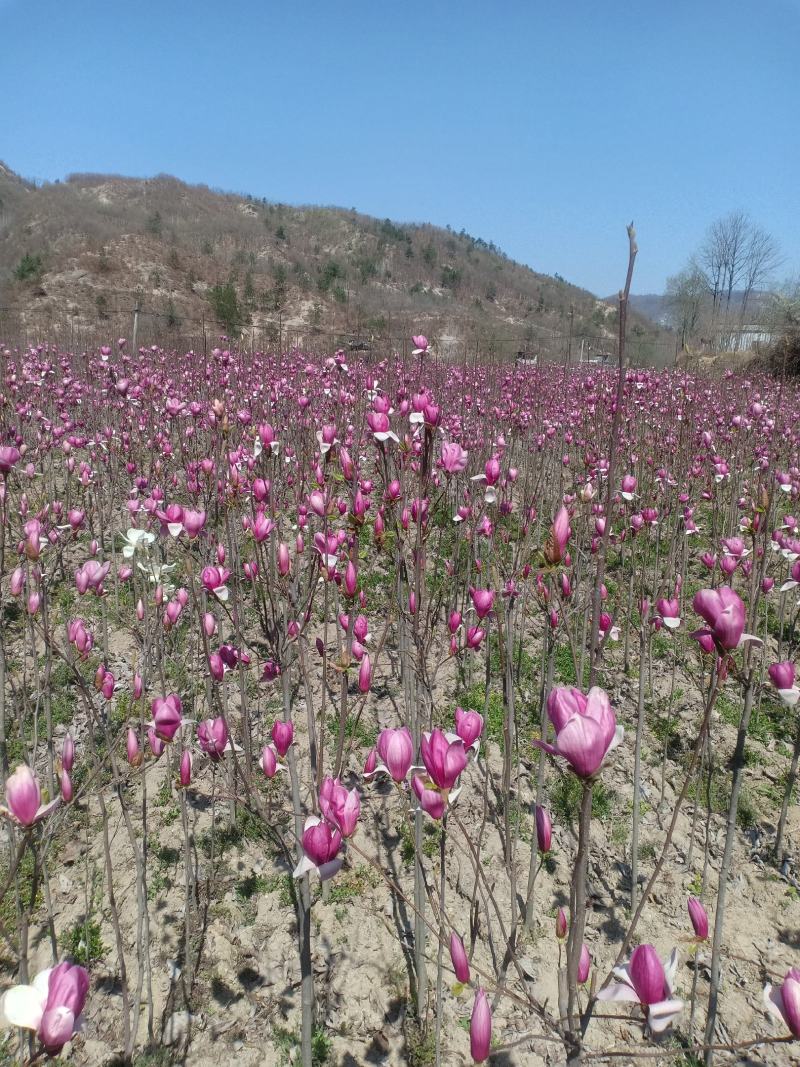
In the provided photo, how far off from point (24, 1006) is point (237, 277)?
3706 cm

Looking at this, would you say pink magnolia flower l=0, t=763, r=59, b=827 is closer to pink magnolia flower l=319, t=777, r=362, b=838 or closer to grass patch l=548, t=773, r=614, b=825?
pink magnolia flower l=319, t=777, r=362, b=838

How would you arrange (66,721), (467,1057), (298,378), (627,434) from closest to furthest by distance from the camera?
(467,1057) < (66,721) < (627,434) < (298,378)

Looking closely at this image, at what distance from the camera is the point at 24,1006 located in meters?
0.97

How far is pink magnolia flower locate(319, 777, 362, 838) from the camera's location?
114 centimetres

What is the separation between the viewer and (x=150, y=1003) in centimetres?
200

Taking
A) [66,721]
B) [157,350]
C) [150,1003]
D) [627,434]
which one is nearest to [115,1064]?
[150,1003]

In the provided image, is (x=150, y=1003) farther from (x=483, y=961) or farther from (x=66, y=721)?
(x=66, y=721)

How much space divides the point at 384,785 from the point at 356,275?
43.6m

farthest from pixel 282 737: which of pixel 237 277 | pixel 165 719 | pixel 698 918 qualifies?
pixel 237 277

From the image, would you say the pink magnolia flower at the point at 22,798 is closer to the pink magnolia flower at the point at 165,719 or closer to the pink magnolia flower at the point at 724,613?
the pink magnolia flower at the point at 165,719

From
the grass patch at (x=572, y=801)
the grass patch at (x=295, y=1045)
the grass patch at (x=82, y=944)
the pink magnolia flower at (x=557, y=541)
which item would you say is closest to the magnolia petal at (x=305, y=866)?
the pink magnolia flower at (x=557, y=541)

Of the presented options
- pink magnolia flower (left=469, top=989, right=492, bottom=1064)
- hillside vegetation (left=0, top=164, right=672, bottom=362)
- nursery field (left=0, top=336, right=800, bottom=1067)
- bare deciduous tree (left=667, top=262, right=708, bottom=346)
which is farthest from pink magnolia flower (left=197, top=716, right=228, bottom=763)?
bare deciduous tree (left=667, top=262, right=708, bottom=346)

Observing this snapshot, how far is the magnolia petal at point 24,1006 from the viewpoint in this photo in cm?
96

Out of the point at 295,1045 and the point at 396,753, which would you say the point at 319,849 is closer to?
the point at 396,753
